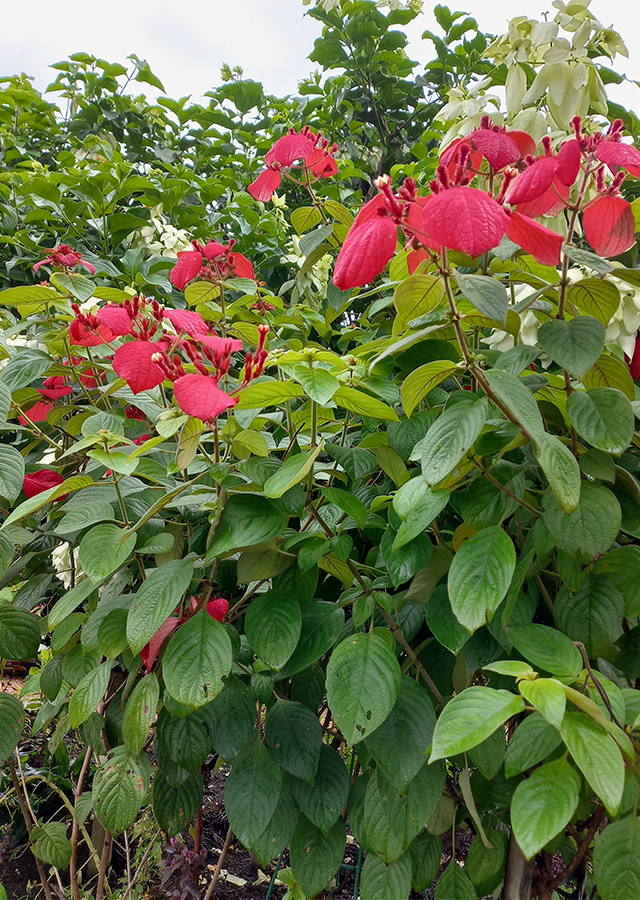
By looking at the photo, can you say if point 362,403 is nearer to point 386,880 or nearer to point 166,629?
point 166,629

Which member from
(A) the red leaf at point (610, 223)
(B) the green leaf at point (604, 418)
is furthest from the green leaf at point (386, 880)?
(A) the red leaf at point (610, 223)

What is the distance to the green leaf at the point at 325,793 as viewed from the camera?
2.54 feet

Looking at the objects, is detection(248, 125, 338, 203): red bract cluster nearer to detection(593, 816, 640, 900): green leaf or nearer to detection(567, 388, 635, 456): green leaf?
detection(567, 388, 635, 456): green leaf

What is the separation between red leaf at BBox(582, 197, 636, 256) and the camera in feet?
2.18

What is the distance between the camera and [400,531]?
2.09 feet

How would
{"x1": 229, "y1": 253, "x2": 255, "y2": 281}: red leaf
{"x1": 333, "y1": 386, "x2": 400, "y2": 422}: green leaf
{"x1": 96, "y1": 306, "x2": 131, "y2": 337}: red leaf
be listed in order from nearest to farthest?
{"x1": 333, "y1": 386, "x2": 400, "y2": 422}: green leaf
{"x1": 96, "y1": 306, "x2": 131, "y2": 337}: red leaf
{"x1": 229, "y1": 253, "x2": 255, "y2": 281}: red leaf

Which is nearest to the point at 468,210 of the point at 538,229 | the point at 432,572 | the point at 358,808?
the point at 538,229

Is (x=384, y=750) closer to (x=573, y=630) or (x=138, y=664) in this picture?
(x=573, y=630)

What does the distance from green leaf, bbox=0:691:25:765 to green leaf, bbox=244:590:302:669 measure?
0.51 meters

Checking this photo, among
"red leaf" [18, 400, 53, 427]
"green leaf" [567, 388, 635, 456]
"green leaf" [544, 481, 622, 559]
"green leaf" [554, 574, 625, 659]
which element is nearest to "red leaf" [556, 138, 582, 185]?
"green leaf" [567, 388, 635, 456]

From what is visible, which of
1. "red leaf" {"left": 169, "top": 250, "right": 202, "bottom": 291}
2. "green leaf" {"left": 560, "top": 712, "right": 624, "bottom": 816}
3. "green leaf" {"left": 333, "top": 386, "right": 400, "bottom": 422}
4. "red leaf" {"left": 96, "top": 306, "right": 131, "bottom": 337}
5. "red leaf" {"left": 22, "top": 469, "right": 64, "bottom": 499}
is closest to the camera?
"green leaf" {"left": 560, "top": 712, "right": 624, "bottom": 816}

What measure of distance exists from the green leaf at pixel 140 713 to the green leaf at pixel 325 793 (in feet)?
0.72

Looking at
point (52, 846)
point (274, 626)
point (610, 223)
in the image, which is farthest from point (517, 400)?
point (52, 846)

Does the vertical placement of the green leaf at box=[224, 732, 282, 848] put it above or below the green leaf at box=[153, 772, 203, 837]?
above
